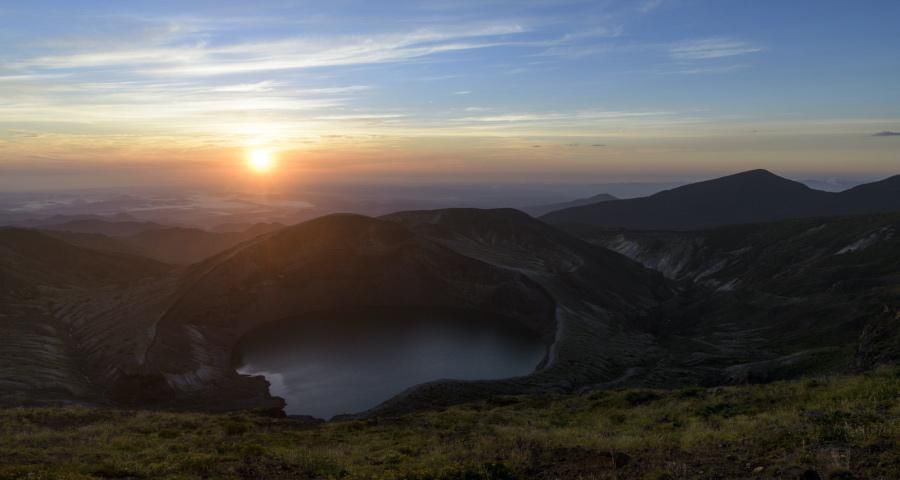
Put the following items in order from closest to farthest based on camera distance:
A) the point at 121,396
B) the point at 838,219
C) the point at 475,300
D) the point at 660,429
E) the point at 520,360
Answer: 1. the point at 660,429
2. the point at 121,396
3. the point at 520,360
4. the point at 475,300
5. the point at 838,219

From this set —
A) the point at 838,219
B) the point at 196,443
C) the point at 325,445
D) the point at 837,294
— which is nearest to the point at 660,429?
the point at 325,445

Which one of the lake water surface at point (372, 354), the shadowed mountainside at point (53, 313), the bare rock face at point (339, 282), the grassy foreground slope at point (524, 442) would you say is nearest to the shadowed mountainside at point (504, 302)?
the bare rock face at point (339, 282)

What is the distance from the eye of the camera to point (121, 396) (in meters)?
67.7

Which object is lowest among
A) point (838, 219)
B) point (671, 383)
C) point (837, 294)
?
point (671, 383)

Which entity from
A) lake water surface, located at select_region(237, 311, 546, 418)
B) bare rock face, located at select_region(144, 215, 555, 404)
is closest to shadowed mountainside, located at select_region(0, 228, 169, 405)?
bare rock face, located at select_region(144, 215, 555, 404)

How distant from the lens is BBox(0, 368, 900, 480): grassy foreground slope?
17.3m

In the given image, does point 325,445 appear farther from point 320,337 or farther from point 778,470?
point 320,337

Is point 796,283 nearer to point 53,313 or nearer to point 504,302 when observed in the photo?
point 504,302

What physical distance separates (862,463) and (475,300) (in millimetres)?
108962

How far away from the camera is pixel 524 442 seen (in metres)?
24.3

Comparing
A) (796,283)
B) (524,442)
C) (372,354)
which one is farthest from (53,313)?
(796,283)

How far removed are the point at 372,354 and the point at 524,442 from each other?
68.8 meters

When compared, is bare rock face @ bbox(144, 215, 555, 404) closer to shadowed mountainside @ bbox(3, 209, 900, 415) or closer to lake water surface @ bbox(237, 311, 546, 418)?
shadowed mountainside @ bbox(3, 209, 900, 415)

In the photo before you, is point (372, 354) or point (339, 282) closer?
point (372, 354)
